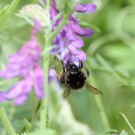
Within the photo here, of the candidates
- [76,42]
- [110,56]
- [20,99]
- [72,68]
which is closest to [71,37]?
[76,42]

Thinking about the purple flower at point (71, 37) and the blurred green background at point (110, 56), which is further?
the blurred green background at point (110, 56)

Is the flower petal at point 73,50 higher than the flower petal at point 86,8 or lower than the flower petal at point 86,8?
lower

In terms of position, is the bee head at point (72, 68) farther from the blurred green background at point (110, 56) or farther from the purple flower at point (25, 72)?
the blurred green background at point (110, 56)

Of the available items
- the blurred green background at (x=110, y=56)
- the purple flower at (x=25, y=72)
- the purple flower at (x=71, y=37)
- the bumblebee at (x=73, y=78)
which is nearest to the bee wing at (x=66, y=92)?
the bumblebee at (x=73, y=78)

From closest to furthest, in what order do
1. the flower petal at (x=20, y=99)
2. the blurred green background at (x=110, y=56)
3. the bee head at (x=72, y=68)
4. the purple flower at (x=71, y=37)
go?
the flower petal at (x=20, y=99) → the purple flower at (x=71, y=37) → the bee head at (x=72, y=68) → the blurred green background at (x=110, y=56)

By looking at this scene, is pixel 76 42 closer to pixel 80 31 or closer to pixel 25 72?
pixel 80 31

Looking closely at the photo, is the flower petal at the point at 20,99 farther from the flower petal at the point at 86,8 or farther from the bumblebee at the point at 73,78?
the bumblebee at the point at 73,78

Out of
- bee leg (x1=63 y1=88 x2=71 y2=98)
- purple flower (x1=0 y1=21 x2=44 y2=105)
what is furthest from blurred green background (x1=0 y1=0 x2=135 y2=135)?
purple flower (x1=0 y1=21 x2=44 y2=105)

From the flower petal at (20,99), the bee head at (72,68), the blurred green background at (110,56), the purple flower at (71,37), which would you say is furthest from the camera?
the blurred green background at (110,56)

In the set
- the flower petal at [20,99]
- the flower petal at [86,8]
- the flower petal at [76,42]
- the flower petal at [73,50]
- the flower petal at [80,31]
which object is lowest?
the flower petal at [20,99]
